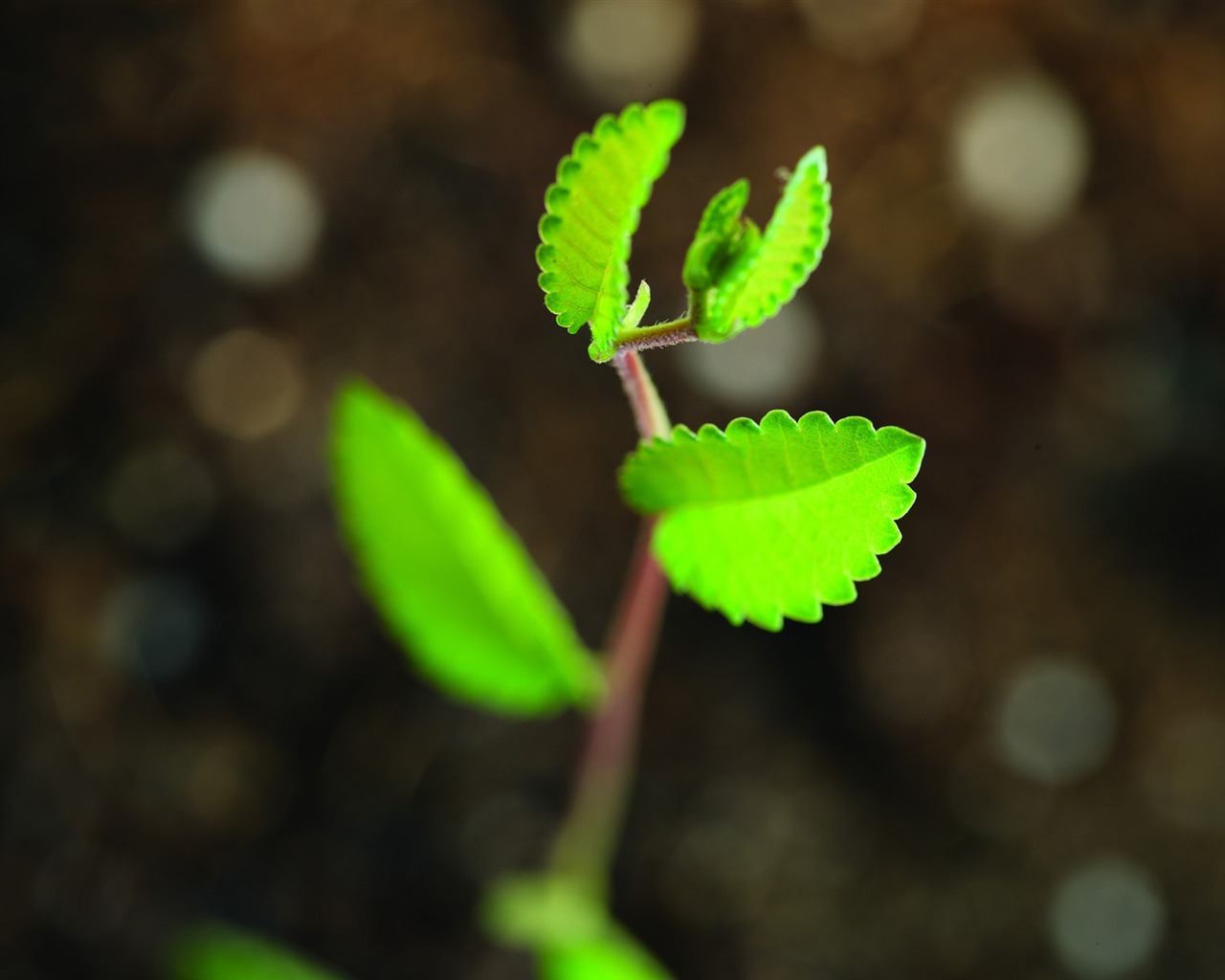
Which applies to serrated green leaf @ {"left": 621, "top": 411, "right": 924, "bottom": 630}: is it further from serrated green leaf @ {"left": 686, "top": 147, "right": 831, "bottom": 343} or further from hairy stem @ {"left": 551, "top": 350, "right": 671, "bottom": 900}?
hairy stem @ {"left": 551, "top": 350, "right": 671, "bottom": 900}

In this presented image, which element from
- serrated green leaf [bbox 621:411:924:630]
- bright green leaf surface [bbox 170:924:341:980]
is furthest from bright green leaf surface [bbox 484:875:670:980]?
serrated green leaf [bbox 621:411:924:630]

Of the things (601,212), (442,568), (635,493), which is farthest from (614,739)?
(601,212)

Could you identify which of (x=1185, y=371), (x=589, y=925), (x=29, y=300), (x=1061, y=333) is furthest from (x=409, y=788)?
(x=1185, y=371)

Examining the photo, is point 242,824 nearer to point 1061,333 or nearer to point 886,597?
point 886,597

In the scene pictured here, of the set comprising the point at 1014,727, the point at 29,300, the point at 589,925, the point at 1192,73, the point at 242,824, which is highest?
the point at 1192,73

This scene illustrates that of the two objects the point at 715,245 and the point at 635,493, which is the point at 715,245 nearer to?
the point at 715,245

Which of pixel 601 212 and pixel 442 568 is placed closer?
pixel 601 212

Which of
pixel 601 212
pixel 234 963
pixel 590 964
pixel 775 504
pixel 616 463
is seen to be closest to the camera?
pixel 601 212
